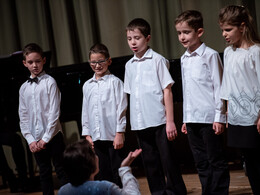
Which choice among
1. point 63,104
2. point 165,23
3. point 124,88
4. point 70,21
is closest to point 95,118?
point 124,88

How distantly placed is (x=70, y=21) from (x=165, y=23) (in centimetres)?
130

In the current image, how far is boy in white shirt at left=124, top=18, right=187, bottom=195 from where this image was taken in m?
3.08

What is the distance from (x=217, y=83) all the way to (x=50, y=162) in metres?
1.46

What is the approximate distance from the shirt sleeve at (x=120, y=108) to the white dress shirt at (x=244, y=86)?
940 mm

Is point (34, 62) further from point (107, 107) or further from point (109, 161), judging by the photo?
point (109, 161)

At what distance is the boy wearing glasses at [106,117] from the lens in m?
3.29

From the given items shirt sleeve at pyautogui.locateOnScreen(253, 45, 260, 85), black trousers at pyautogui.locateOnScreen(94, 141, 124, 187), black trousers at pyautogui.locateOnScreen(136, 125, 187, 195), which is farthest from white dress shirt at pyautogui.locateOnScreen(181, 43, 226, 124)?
black trousers at pyautogui.locateOnScreen(94, 141, 124, 187)

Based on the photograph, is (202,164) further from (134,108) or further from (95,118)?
(95,118)

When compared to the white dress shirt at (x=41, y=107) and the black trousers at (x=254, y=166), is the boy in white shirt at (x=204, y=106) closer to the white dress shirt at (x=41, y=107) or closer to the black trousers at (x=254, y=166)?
the black trousers at (x=254, y=166)

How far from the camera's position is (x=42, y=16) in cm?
582

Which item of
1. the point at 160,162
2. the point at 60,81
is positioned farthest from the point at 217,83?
the point at 60,81

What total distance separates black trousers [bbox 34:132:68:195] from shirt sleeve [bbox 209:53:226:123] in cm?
132

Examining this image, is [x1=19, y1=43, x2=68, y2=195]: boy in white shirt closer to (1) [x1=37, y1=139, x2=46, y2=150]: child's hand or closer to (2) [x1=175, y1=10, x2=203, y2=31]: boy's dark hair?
(1) [x1=37, y1=139, x2=46, y2=150]: child's hand

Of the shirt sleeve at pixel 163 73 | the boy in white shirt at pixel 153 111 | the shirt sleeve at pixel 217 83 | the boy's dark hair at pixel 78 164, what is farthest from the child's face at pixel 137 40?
the boy's dark hair at pixel 78 164
